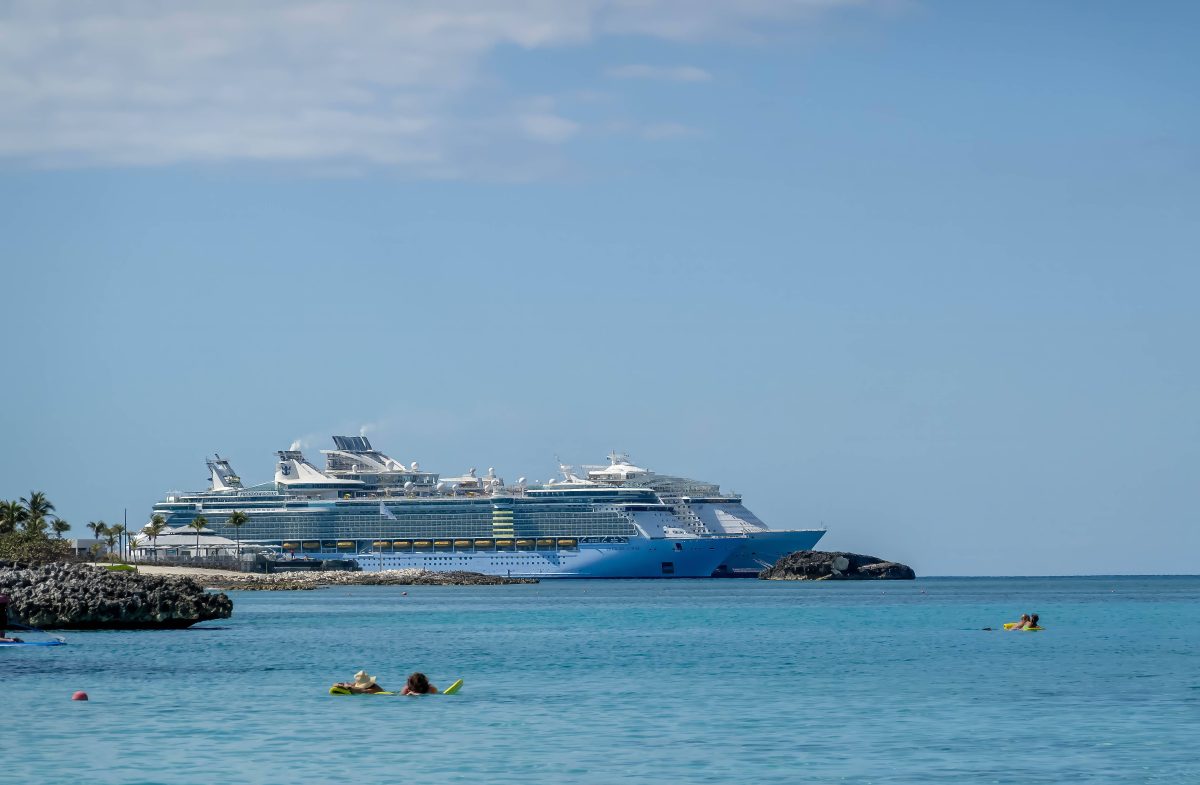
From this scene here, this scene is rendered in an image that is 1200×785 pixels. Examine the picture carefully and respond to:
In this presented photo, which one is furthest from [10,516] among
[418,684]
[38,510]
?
[418,684]

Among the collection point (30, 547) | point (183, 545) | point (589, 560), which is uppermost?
point (183, 545)

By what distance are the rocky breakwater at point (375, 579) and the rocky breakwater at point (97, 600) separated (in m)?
64.9

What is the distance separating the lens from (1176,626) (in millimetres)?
69625

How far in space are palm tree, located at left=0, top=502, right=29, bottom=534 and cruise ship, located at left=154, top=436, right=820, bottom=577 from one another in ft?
120

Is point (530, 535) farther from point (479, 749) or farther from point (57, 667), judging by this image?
point (479, 749)

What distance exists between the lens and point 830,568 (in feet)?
547

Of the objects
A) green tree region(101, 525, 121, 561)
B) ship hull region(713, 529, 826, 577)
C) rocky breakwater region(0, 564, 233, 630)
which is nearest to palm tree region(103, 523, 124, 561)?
green tree region(101, 525, 121, 561)

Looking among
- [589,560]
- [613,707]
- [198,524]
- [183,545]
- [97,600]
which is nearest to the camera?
[613,707]

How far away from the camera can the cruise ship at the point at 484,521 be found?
154125 millimetres

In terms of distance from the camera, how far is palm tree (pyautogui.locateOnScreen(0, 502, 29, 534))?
124m

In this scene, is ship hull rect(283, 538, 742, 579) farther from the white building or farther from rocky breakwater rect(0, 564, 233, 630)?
rocky breakwater rect(0, 564, 233, 630)

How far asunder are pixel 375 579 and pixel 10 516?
29.9 metres

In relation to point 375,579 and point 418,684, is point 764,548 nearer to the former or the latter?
point 375,579

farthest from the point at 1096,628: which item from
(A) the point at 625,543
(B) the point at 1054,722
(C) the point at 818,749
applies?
(A) the point at 625,543
